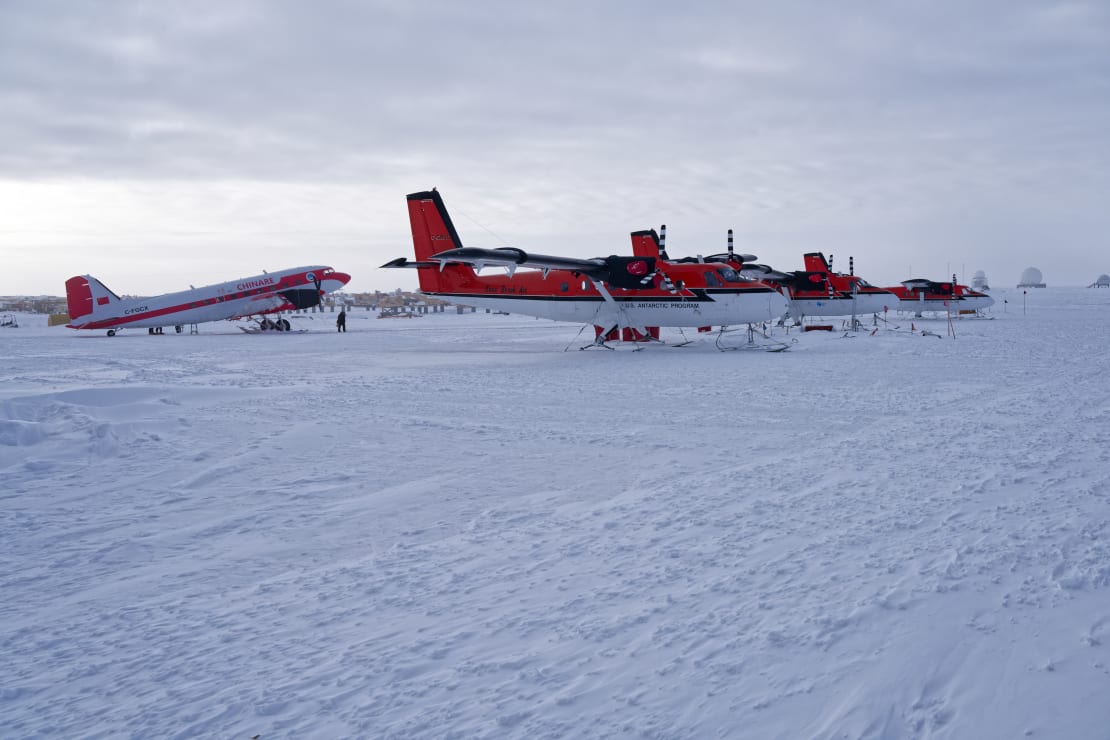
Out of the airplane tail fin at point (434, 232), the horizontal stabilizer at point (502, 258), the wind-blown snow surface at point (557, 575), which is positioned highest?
the airplane tail fin at point (434, 232)

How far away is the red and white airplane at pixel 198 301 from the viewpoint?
110ft

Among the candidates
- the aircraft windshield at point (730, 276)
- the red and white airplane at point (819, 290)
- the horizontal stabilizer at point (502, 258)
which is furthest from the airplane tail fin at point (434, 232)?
the red and white airplane at point (819, 290)

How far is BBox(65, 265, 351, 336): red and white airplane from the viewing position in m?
33.5

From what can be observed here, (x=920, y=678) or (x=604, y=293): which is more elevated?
(x=604, y=293)

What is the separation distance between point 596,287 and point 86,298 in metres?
26.0

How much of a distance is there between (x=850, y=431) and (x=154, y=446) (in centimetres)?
691

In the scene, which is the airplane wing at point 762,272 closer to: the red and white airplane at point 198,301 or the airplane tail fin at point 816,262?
the airplane tail fin at point 816,262

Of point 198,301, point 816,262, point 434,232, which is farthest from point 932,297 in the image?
point 198,301

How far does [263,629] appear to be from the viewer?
10.8 feet

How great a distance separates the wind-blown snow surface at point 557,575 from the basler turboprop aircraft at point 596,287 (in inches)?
412

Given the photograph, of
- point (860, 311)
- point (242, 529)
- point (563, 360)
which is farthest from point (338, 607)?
point (860, 311)

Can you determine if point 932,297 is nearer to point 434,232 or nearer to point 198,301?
point 434,232

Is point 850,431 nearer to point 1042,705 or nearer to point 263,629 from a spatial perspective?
point 1042,705

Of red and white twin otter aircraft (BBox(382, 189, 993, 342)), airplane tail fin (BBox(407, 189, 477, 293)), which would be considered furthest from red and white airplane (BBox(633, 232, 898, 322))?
airplane tail fin (BBox(407, 189, 477, 293))
